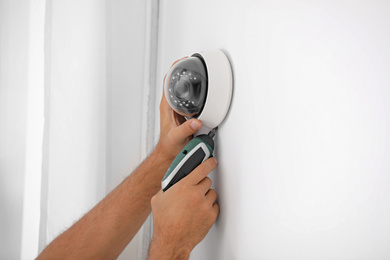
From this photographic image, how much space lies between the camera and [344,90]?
14.7 inches

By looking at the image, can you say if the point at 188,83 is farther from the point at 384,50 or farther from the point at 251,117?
the point at 384,50

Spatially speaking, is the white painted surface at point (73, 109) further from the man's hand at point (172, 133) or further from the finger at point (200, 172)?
the finger at point (200, 172)

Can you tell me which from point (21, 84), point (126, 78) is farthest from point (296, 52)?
A: point (21, 84)

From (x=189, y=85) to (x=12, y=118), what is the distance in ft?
1.78

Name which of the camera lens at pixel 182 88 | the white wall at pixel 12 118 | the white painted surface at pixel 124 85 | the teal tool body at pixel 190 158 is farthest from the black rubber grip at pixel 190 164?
the white wall at pixel 12 118

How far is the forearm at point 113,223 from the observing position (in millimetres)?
802

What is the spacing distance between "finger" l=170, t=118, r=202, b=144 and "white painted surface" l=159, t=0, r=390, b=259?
0.06 meters

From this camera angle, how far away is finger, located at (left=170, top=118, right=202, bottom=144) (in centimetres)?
63

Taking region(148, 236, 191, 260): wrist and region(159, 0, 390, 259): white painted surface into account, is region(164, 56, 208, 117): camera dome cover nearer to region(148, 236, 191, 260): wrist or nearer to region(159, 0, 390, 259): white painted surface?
region(159, 0, 390, 259): white painted surface

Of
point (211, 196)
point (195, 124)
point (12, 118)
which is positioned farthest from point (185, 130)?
point (12, 118)

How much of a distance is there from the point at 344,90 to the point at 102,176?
659 millimetres

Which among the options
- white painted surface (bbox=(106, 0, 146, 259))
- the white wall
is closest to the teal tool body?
white painted surface (bbox=(106, 0, 146, 259))

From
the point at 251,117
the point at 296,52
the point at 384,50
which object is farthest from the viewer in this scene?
the point at 251,117

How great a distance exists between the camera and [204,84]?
60cm
